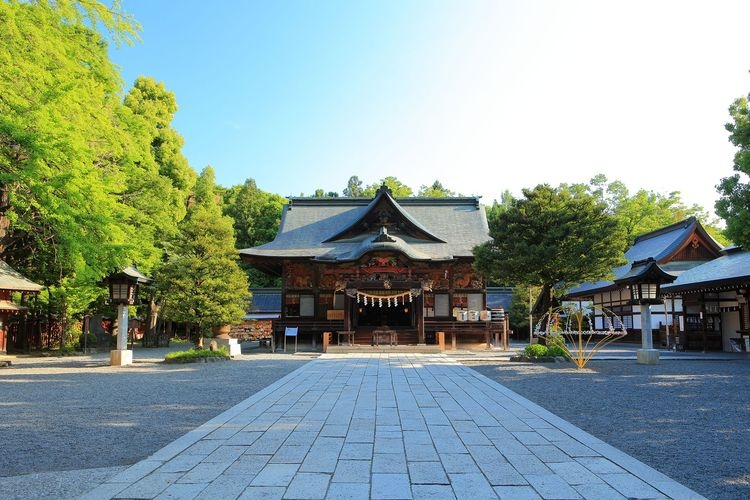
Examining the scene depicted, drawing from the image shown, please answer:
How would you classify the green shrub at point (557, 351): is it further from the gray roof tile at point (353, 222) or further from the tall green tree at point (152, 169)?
the tall green tree at point (152, 169)

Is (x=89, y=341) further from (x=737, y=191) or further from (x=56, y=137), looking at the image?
(x=737, y=191)

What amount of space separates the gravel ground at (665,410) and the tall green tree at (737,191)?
3.76m

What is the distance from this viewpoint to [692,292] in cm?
2131

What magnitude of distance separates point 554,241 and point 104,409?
45.4 feet

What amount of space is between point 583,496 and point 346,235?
24.9 m

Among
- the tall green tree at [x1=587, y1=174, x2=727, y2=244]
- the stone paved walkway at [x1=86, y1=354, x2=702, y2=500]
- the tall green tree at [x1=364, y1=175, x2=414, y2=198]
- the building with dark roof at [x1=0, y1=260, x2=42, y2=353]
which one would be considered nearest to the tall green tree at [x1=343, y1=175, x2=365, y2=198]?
the tall green tree at [x1=364, y1=175, x2=414, y2=198]

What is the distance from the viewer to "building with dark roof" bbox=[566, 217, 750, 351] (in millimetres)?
20278

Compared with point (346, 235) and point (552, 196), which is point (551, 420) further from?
point (346, 235)

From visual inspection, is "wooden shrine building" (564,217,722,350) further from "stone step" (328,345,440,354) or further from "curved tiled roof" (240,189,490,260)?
"stone step" (328,345,440,354)

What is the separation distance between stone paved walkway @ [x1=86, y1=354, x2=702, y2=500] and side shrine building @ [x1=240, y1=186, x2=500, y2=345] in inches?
639

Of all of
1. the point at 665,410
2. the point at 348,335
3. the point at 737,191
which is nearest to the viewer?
the point at 665,410

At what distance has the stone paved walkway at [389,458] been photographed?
4.02m

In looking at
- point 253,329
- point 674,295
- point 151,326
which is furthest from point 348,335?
point 674,295

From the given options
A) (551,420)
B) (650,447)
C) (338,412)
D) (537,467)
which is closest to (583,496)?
(537,467)
